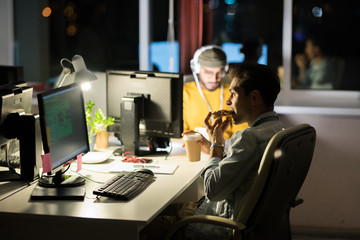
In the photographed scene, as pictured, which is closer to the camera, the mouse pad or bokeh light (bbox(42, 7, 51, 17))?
the mouse pad

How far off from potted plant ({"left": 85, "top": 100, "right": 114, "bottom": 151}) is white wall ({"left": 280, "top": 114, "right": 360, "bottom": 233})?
1.46 m

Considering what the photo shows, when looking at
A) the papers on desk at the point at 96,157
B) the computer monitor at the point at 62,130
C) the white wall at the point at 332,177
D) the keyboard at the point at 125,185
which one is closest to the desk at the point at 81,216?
the keyboard at the point at 125,185

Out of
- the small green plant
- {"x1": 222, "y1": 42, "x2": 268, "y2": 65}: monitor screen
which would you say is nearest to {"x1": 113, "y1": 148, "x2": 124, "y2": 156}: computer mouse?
the small green plant

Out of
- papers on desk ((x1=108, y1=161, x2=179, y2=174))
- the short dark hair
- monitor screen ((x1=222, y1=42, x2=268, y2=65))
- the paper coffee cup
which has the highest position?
monitor screen ((x1=222, y1=42, x2=268, y2=65))

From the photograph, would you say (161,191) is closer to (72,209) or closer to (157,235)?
(157,235)

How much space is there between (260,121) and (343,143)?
6.28ft

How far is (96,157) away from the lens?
2971 mm

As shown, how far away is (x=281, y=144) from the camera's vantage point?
1.98 meters

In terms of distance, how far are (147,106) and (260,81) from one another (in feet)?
3.40

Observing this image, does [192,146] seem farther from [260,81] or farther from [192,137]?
[260,81]

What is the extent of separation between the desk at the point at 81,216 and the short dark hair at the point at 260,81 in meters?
0.57

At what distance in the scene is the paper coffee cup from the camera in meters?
2.95

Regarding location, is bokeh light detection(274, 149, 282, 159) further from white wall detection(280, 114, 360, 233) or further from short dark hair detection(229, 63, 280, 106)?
white wall detection(280, 114, 360, 233)

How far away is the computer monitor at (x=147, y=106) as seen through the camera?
309 cm
